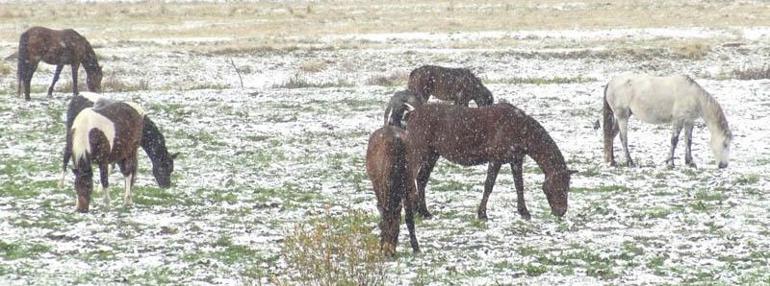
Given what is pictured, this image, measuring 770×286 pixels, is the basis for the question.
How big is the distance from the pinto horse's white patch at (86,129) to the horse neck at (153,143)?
136cm

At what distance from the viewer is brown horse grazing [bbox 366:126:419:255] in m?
9.05

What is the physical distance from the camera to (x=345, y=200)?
1223cm

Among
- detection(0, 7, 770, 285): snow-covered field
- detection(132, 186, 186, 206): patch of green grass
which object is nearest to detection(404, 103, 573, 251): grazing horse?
detection(0, 7, 770, 285): snow-covered field

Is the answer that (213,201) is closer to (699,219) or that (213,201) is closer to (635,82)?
(699,219)

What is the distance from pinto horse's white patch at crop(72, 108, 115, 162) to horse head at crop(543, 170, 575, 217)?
4805mm

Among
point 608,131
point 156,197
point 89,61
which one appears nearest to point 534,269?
point 156,197

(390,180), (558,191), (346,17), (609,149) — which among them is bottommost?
(346,17)

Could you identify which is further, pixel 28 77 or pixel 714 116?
pixel 28 77

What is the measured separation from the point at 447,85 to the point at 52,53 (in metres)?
7.92

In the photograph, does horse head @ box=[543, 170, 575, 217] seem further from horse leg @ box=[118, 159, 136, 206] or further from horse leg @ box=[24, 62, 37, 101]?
horse leg @ box=[24, 62, 37, 101]

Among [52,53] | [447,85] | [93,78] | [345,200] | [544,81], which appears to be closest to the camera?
[345,200]

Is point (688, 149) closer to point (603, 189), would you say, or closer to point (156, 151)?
point (603, 189)

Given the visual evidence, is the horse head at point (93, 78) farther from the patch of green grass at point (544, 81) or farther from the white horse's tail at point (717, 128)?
the white horse's tail at point (717, 128)

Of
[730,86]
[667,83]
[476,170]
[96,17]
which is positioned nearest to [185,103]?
[476,170]
